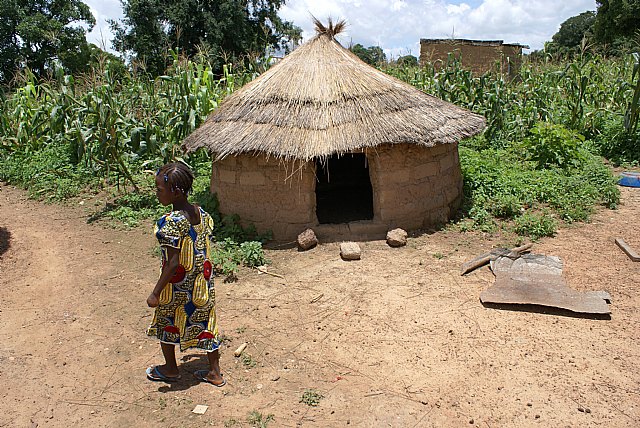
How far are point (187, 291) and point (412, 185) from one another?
382cm

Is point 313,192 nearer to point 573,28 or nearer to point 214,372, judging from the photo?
point 214,372

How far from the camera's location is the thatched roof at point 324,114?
6.18 metres

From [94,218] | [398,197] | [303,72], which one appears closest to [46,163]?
[94,218]

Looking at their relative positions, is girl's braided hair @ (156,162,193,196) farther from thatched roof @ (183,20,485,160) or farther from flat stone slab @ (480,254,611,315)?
flat stone slab @ (480,254,611,315)

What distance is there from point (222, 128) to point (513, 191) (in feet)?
13.7

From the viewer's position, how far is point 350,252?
600 centimetres

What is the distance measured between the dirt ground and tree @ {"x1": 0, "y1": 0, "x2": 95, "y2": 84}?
57.8ft

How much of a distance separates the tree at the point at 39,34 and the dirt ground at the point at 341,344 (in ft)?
57.8

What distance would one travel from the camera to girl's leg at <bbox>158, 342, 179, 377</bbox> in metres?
3.76

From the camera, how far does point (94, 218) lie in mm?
7605

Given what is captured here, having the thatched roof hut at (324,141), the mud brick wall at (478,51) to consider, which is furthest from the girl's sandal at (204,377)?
the mud brick wall at (478,51)

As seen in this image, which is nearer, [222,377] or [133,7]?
[222,377]

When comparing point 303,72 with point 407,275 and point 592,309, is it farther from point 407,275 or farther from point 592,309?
point 592,309

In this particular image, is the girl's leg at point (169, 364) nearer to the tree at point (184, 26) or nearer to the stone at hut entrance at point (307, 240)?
the stone at hut entrance at point (307, 240)
